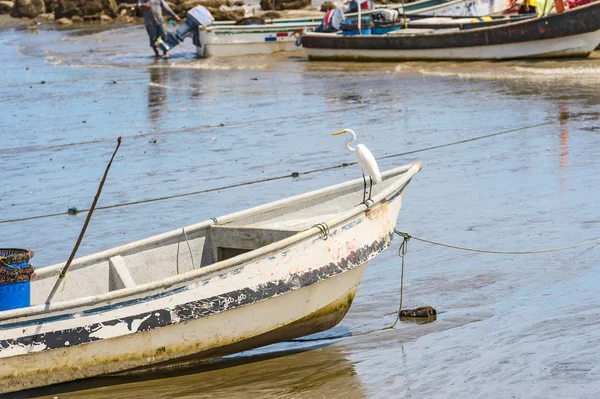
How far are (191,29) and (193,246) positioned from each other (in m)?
22.1

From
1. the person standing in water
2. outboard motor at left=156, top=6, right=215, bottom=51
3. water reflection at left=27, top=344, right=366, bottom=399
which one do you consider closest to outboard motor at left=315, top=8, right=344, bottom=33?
outboard motor at left=156, top=6, right=215, bottom=51

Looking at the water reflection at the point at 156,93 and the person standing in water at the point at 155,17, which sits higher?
the person standing in water at the point at 155,17

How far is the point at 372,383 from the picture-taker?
21.5ft

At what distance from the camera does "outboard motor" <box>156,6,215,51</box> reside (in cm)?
2883

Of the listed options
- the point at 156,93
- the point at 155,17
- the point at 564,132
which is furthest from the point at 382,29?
the point at 564,132

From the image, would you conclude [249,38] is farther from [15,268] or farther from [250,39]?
[15,268]

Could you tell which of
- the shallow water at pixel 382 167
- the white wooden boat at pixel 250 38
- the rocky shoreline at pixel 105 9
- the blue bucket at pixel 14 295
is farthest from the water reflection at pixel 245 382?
the rocky shoreline at pixel 105 9

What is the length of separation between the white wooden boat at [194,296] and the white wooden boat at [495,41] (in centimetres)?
1510

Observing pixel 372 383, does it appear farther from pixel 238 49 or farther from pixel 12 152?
pixel 238 49

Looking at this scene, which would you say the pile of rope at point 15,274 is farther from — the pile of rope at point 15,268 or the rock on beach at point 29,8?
the rock on beach at point 29,8

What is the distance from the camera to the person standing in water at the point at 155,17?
28.9 meters

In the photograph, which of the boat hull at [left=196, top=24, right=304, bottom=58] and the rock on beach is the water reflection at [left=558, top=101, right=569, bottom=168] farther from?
the rock on beach

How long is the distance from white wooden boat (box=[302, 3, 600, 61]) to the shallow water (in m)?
0.42

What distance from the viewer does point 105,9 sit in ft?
159
